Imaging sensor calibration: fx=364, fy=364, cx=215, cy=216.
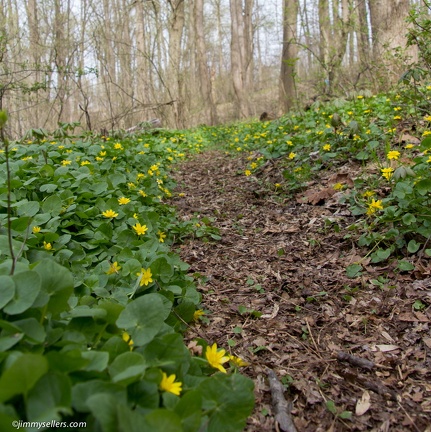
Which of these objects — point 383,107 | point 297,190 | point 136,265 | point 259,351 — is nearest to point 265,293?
point 259,351

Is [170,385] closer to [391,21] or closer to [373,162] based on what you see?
[373,162]

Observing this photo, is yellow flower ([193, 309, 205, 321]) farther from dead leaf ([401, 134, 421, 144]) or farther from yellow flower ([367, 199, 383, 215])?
dead leaf ([401, 134, 421, 144])

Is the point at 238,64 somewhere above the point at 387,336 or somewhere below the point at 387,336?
above

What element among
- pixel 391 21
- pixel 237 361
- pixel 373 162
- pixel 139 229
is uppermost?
pixel 391 21

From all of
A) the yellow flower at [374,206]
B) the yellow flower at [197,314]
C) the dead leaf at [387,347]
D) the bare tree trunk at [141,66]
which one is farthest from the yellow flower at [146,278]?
the bare tree trunk at [141,66]

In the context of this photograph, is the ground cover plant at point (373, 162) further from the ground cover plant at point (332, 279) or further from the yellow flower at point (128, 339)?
the yellow flower at point (128, 339)

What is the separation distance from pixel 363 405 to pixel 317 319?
591 mm

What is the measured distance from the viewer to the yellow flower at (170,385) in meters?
0.96

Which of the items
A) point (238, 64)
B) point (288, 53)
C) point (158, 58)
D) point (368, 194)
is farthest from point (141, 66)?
point (368, 194)

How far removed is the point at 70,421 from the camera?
0.80m

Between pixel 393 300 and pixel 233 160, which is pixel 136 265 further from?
pixel 233 160

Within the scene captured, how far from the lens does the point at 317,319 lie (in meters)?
1.93

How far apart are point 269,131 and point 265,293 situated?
15.5ft

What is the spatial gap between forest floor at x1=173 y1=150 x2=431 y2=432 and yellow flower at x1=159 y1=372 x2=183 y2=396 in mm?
468
